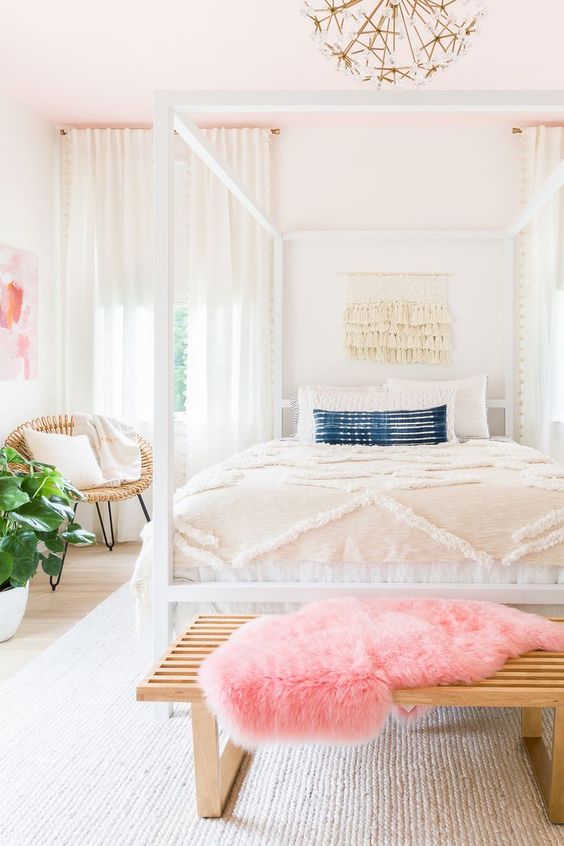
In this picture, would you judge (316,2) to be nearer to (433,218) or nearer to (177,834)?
(433,218)

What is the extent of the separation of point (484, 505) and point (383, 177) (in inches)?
114

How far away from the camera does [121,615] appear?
128 inches

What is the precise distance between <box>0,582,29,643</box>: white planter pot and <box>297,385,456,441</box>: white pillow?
5.56ft

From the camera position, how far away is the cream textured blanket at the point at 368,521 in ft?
7.38

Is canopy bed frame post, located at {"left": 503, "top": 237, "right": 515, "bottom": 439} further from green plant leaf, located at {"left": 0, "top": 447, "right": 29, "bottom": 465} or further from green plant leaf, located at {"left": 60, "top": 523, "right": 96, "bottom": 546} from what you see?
green plant leaf, located at {"left": 0, "top": 447, "right": 29, "bottom": 465}

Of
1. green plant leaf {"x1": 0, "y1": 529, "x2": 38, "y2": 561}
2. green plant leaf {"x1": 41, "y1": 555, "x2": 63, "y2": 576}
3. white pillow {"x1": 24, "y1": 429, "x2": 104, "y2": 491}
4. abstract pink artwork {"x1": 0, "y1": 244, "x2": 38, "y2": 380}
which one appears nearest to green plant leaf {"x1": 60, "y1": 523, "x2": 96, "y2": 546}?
green plant leaf {"x1": 41, "y1": 555, "x2": 63, "y2": 576}

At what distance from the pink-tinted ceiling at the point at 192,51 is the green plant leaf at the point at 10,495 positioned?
190 centimetres

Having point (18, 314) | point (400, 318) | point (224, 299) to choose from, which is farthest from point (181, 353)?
point (400, 318)

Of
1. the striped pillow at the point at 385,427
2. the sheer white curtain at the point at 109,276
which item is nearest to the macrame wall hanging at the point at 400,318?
the striped pillow at the point at 385,427

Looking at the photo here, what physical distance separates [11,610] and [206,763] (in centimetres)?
149

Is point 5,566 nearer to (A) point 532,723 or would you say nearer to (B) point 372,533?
(B) point 372,533

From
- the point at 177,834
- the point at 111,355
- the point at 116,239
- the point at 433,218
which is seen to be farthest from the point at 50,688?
the point at 433,218

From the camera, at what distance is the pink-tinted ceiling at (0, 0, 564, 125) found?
3186mm

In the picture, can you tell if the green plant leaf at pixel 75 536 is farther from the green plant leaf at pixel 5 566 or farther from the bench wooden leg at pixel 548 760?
the bench wooden leg at pixel 548 760
